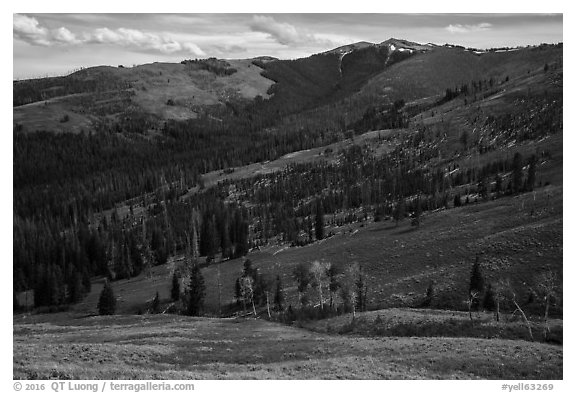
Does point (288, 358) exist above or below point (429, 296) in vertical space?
above

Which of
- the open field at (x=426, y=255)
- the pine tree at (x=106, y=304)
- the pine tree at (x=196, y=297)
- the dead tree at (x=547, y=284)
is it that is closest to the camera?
the dead tree at (x=547, y=284)

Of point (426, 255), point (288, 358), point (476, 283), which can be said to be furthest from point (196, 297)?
point (476, 283)

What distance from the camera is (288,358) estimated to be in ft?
139

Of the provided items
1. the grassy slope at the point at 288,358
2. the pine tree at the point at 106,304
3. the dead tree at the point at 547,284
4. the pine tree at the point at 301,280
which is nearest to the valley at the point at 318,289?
the grassy slope at the point at 288,358

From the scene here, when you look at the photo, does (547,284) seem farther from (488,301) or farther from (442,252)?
(442,252)

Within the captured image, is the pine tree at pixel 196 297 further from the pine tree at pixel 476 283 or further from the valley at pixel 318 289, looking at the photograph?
the pine tree at pixel 476 283

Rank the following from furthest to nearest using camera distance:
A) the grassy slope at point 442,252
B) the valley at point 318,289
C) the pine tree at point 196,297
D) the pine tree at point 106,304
A: the pine tree at point 106,304 → the pine tree at point 196,297 → the grassy slope at point 442,252 → the valley at point 318,289

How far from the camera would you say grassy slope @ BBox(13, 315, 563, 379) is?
37406 millimetres

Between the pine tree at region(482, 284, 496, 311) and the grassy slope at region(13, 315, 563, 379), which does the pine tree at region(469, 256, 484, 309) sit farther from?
the grassy slope at region(13, 315, 563, 379)

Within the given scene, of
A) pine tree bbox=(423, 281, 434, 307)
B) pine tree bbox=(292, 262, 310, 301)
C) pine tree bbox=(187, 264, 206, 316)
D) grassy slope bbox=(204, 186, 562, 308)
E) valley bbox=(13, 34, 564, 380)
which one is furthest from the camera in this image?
pine tree bbox=(187, 264, 206, 316)

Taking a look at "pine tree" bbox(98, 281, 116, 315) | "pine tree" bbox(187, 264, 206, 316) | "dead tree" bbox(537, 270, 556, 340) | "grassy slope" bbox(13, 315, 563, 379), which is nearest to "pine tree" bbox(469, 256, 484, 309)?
"dead tree" bbox(537, 270, 556, 340)

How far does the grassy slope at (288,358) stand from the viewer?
37406 mm
